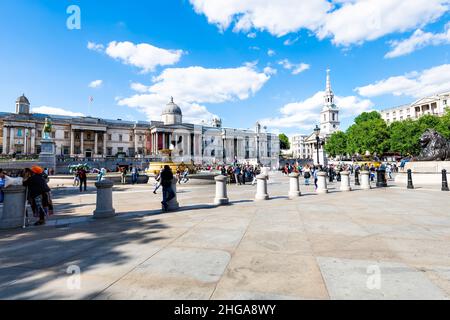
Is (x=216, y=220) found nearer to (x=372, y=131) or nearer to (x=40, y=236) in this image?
(x=40, y=236)

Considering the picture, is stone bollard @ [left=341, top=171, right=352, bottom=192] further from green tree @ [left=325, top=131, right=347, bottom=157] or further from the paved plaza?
green tree @ [left=325, top=131, right=347, bottom=157]

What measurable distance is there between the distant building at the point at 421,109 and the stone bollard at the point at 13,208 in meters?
91.5

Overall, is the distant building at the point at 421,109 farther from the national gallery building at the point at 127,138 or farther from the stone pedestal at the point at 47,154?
the stone pedestal at the point at 47,154

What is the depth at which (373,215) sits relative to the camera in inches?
309

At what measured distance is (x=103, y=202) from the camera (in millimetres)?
8266

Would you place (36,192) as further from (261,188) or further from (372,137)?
(372,137)

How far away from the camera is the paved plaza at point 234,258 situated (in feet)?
10.5

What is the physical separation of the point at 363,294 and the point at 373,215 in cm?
582

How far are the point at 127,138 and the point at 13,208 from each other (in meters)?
82.4

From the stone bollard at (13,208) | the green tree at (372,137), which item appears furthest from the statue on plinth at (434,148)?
the green tree at (372,137)

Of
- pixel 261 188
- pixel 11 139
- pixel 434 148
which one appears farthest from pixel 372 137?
pixel 11 139

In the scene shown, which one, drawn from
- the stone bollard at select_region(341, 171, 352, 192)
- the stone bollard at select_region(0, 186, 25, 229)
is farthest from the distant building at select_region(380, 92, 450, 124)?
the stone bollard at select_region(0, 186, 25, 229)

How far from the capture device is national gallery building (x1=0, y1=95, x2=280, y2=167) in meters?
65.1
